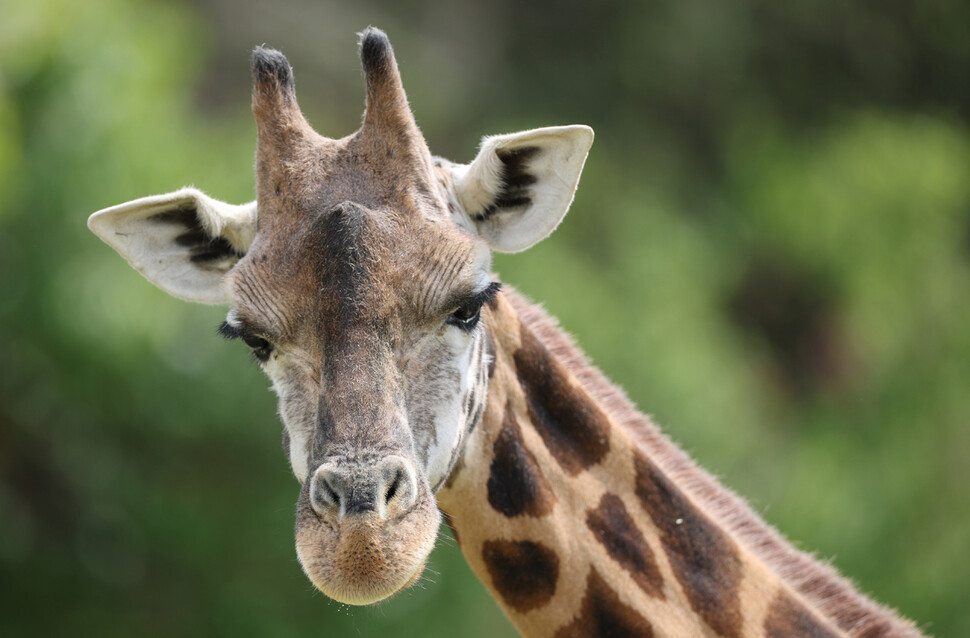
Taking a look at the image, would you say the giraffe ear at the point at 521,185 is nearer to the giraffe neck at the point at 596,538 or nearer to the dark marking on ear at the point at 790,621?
the giraffe neck at the point at 596,538

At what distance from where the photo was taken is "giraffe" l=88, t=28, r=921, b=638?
10.00 ft

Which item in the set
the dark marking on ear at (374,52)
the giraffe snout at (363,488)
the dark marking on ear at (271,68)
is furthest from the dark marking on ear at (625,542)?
the dark marking on ear at (271,68)

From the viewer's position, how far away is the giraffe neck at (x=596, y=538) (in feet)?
11.9

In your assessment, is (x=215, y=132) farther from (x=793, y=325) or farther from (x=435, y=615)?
(x=793, y=325)

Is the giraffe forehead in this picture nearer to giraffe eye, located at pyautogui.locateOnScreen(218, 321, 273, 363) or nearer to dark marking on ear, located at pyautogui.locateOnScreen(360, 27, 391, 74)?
giraffe eye, located at pyautogui.locateOnScreen(218, 321, 273, 363)

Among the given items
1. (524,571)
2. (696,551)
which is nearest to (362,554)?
(524,571)

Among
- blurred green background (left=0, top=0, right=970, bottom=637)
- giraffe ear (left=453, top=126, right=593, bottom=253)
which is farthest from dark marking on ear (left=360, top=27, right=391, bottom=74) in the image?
blurred green background (left=0, top=0, right=970, bottom=637)

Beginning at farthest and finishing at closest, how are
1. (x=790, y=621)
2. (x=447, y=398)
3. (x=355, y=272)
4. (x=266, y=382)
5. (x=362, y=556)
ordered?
(x=266, y=382) → (x=790, y=621) → (x=447, y=398) → (x=355, y=272) → (x=362, y=556)

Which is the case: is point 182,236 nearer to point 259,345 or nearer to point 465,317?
point 259,345

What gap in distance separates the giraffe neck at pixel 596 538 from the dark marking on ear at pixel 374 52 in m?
0.96

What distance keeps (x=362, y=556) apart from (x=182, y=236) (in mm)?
1621

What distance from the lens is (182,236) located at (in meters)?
3.91

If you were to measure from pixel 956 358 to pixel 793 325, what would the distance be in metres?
6.80

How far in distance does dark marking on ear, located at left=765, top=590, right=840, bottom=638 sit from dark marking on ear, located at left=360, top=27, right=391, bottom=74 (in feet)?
7.70
